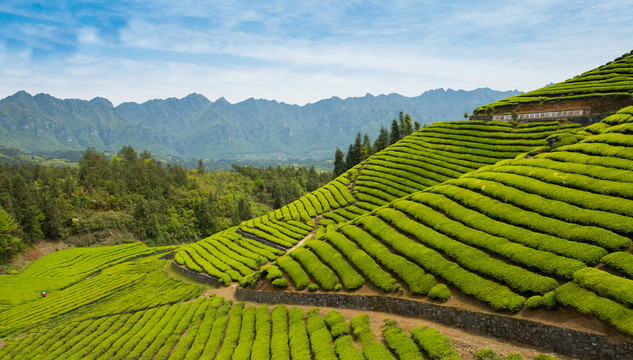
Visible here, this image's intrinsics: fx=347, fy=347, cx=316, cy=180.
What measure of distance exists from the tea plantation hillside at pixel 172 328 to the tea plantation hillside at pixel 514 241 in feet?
11.1

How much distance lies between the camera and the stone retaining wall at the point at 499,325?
47.8ft

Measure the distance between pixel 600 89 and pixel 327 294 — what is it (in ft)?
168

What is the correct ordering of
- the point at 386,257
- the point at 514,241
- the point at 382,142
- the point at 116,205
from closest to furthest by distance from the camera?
1. the point at 514,241
2. the point at 386,257
3. the point at 382,142
4. the point at 116,205

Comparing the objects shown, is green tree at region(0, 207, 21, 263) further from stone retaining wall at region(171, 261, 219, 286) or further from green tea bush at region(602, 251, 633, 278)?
green tea bush at region(602, 251, 633, 278)

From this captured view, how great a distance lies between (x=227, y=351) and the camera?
22.5 metres

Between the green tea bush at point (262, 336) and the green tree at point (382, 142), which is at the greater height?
the green tree at point (382, 142)

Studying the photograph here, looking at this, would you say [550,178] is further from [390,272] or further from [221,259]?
[221,259]

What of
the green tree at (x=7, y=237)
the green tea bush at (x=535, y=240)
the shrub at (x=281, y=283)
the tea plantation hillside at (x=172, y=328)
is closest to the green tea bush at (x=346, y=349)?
the tea plantation hillside at (x=172, y=328)

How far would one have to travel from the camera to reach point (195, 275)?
4581 centimetres

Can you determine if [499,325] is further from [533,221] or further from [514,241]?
[533,221]

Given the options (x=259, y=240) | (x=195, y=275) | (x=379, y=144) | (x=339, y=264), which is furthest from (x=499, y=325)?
(x=379, y=144)

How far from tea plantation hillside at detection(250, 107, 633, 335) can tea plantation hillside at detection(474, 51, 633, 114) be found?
18820mm

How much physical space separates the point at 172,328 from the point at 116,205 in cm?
8314

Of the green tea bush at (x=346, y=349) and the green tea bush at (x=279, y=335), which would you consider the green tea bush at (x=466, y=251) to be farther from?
the green tea bush at (x=279, y=335)
